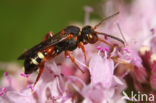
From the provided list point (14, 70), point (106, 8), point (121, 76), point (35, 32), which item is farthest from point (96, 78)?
point (35, 32)

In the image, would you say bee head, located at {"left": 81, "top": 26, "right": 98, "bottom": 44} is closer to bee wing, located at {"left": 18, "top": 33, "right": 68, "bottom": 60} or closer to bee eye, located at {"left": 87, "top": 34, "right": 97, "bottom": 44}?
bee eye, located at {"left": 87, "top": 34, "right": 97, "bottom": 44}

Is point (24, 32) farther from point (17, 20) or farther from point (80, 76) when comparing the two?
point (80, 76)

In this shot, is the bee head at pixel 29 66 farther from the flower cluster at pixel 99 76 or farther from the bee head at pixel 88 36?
the bee head at pixel 88 36

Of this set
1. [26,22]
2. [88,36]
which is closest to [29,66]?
[88,36]

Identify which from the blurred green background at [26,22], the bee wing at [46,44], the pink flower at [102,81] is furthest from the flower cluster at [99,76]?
the blurred green background at [26,22]

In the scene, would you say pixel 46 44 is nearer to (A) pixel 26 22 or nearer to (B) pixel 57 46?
(B) pixel 57 46

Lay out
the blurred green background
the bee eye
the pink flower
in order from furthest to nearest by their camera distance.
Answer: the blurred green background
the bee eye
the pink flower

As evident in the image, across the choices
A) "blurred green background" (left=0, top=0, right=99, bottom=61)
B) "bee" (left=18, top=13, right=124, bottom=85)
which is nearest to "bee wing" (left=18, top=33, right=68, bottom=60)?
"bee" (left=18, top=13, right=124, bottom=85)
